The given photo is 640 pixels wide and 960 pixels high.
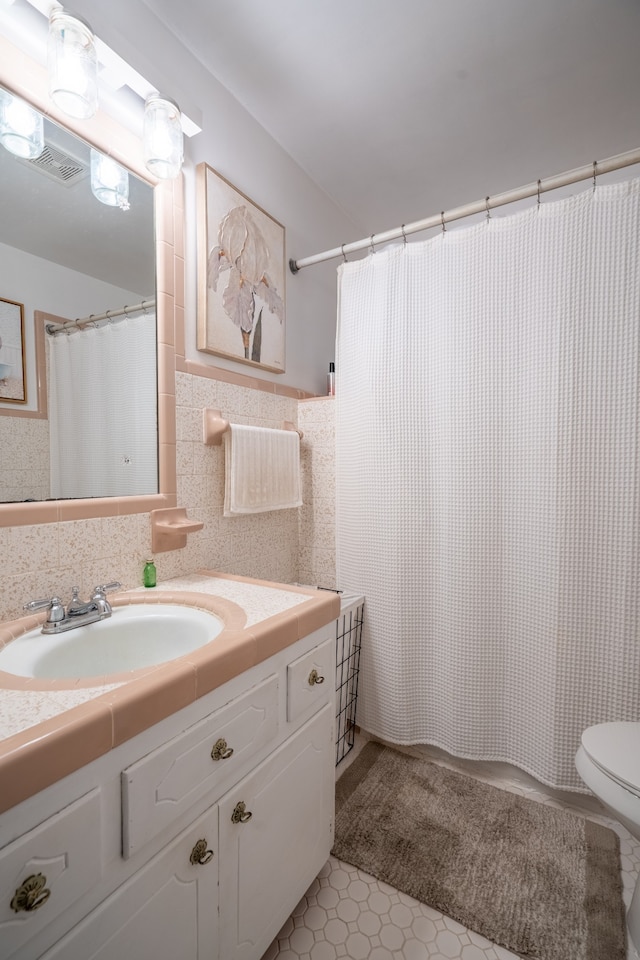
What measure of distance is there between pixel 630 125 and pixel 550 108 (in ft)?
1.19

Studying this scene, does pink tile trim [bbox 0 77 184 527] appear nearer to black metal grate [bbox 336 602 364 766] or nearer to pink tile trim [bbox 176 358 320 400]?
pink tile trim [bbox 176 358 320 400]

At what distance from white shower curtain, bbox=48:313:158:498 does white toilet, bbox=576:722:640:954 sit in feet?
4.41

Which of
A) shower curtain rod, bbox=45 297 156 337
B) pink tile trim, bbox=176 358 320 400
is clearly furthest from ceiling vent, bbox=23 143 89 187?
pink tile trim, bbox=176 358 320 400

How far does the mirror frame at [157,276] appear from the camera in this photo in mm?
935

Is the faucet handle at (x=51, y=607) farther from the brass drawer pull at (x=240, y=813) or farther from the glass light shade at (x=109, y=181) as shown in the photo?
the glass light shade at (x=109, y=181)

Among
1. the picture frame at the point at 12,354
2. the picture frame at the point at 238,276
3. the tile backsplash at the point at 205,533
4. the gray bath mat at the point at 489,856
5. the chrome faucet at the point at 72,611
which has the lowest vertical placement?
the gray bath mat at the point at 489,856

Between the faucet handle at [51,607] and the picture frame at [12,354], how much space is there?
1.47 feet

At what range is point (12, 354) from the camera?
0.95 metres

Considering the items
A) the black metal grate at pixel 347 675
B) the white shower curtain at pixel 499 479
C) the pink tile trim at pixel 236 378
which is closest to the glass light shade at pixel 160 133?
the pink tile trim at pixel 236 378

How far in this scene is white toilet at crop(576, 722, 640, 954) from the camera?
0.93 meters

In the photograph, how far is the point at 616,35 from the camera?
1312mm

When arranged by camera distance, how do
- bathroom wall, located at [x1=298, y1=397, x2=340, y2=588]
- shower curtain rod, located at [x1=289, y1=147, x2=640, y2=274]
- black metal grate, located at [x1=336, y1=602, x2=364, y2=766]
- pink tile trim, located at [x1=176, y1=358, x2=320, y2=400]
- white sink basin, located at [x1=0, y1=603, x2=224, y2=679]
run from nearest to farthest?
white sink basin, located at [x1=0, y1=603, x2=224, y2=679]
shower curtain rod, located at [x1=289, y1=147, x2=640, y2=274]
pink tile trim, located at [x1=176, y1=358, x2=320, y2=400]
black metal grate, located at [x1=336, y1=602, x2=364, y2=766]
bathroom wall, located at [x1=298, y1=397, x2=340, y2=588]

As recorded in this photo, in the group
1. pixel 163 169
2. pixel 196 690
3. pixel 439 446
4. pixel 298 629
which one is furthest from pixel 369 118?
pixel 196 690

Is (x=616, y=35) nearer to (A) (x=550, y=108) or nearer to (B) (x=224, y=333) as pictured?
(A) (x=550, y=108)
